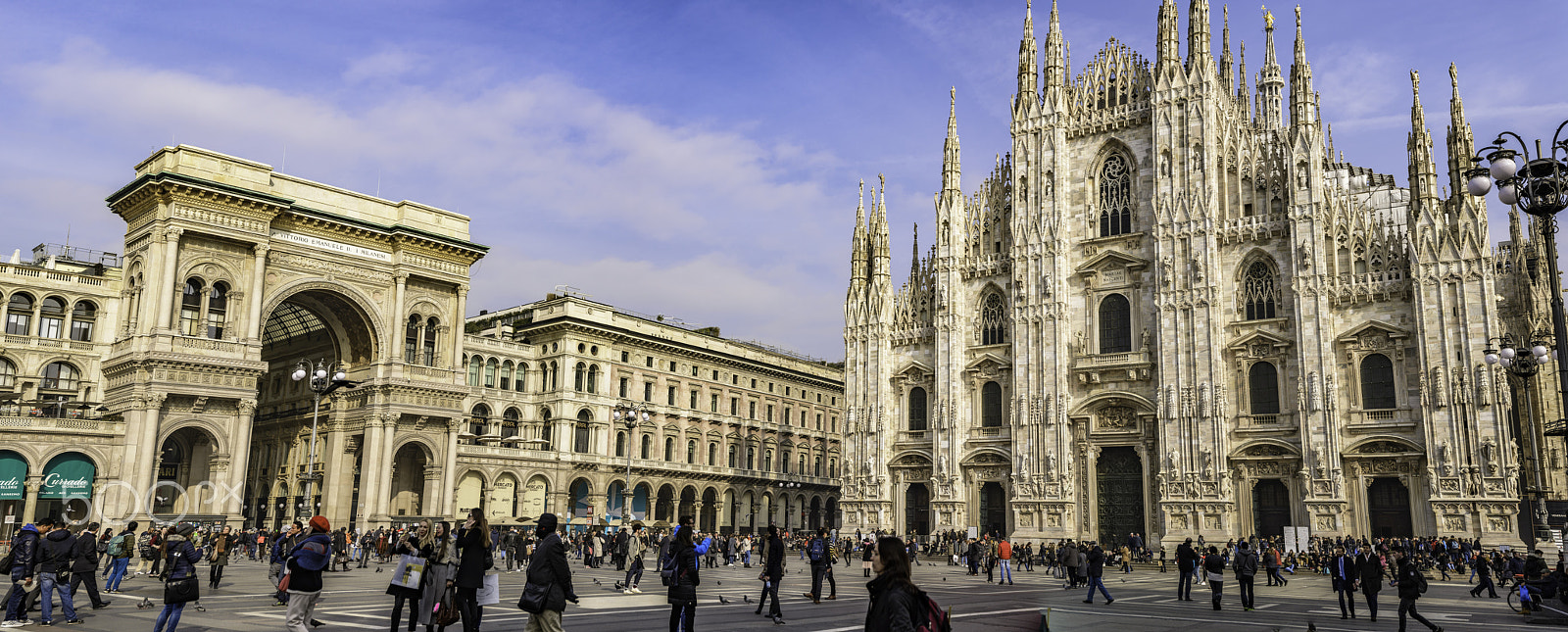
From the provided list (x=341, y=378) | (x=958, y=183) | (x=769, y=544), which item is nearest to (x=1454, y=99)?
(x=958, y=183)

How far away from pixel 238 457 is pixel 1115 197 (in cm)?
3749

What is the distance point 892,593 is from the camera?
6152 mm

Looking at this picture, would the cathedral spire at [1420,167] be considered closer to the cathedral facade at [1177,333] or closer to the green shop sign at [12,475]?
the cathedral facade at [1177,333]

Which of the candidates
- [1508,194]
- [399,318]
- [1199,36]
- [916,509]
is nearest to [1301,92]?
[1199,36]

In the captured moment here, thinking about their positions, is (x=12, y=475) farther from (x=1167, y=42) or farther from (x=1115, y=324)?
(x=1167, y=42)

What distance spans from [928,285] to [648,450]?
22664 millimetres

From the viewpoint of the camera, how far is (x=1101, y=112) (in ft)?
158

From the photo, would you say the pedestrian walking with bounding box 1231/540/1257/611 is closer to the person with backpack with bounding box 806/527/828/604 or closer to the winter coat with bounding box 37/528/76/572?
the person with backpack with bounding box 806/527/828/604

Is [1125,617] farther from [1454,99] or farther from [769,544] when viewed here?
[1454,99]

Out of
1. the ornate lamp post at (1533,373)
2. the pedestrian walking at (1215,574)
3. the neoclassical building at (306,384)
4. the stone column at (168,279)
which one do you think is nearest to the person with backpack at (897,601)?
the pedestrian walking at (1215,574)

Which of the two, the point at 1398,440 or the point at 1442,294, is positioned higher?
the point at 1442,294

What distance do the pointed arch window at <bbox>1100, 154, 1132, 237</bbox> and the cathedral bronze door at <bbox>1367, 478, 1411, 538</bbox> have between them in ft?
45.6

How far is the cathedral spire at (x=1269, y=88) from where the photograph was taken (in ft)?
154

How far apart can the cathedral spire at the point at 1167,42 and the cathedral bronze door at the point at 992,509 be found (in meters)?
19.0
